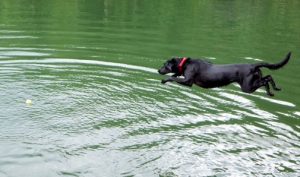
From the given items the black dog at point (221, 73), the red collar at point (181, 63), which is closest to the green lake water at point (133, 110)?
the black dog at point (221, 73)

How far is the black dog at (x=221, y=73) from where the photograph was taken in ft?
33.0

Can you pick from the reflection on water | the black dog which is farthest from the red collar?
the reflection on water

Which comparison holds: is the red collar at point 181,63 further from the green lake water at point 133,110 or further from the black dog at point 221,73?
the green lake water at point 133,110

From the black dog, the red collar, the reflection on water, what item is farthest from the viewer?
the red collar

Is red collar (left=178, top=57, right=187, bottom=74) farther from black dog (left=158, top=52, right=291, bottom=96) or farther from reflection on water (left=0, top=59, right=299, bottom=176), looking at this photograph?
reflection on water (left=0, top=59, right=299, bottom=176)

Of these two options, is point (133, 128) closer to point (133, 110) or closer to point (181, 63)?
point (133, 110)

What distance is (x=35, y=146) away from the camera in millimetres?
9508

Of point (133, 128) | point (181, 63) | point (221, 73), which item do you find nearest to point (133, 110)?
point (133, 128)

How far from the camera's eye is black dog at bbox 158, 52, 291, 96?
1007 centimetres

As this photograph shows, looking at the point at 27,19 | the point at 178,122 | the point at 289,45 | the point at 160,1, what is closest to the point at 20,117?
the point at 178,122

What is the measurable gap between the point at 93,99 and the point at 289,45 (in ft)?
41.0

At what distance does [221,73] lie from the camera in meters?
10.3

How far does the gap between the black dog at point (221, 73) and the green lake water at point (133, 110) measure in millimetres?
1111

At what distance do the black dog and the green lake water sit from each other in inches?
43.7
